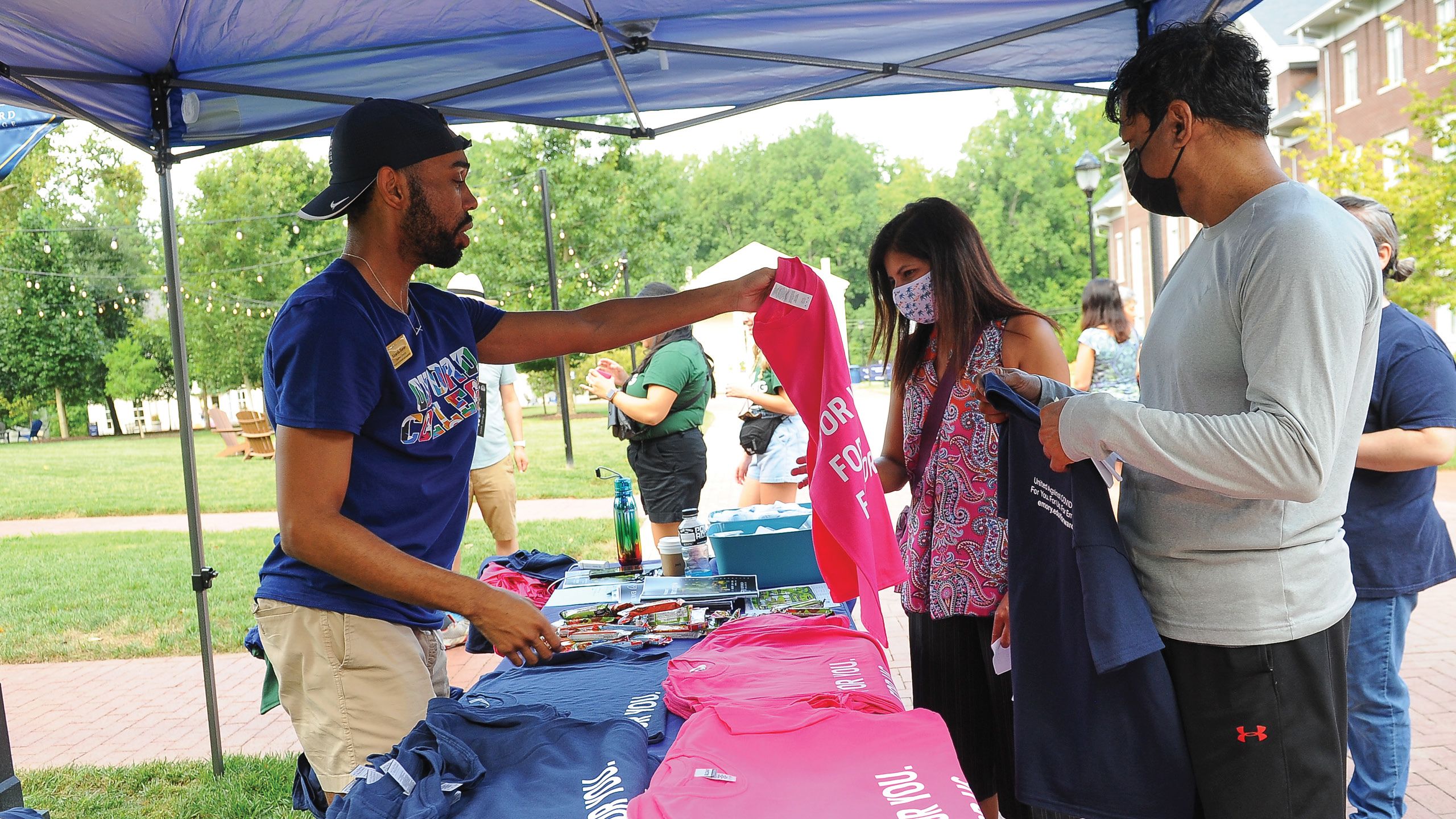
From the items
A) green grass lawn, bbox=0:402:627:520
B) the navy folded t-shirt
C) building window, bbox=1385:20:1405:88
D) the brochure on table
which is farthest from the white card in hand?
building window, bbox=1385:20:1405:88

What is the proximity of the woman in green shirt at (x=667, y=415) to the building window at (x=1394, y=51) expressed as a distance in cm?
2261

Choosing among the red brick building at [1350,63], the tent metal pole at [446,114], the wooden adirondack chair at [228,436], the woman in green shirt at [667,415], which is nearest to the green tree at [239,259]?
the wooden adirondack chair at [228,436]

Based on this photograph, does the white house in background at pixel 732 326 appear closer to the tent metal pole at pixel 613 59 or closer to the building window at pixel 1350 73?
the building window at pixel 1350 73

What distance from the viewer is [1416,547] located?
10.1 feet

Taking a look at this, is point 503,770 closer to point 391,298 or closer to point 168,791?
point 391,298

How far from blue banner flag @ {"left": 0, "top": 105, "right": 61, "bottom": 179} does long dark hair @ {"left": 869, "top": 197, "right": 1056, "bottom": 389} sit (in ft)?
13.1

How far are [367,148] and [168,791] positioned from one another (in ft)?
12.3

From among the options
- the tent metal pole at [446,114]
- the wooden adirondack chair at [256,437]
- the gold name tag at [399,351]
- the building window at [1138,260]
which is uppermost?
the building window at [1138,260]

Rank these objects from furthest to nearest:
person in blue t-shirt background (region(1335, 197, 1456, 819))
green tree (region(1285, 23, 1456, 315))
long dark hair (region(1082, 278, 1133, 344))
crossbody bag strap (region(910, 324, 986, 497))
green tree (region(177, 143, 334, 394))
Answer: green tree (region(177, 143, 334, 394)) → green tree (region(1285, 23, 1456, 315)) → long dark hair (region(1082, 278, 1133, 344)) → person in blue t-shirt background (region(1335, 197, 1456, 819)) → crossbody bag strap (region(910, 324, 986, 497))

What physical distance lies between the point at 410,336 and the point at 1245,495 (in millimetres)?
1737

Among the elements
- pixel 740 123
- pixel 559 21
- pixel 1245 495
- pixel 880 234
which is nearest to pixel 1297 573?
pixel 1245 495

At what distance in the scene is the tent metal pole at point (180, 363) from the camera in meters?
4.16

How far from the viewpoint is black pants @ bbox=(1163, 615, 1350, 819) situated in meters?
1.86

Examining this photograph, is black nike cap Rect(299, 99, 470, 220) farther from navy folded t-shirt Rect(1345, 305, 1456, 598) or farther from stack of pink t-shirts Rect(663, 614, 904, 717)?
navy folded t-shirt Rect(1345, 305, 1456, 598)
